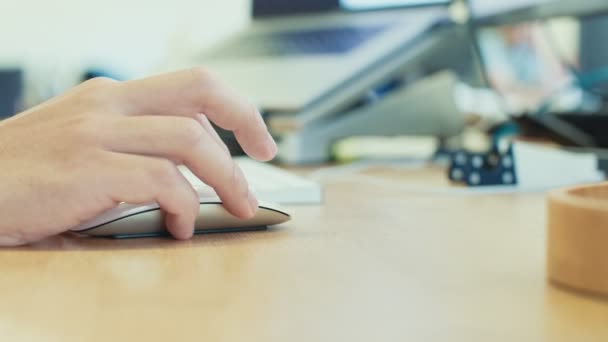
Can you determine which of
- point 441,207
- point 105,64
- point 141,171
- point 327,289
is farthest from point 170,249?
point 105,64

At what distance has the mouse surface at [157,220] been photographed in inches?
22.0

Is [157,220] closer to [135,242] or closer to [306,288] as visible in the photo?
[135,242]

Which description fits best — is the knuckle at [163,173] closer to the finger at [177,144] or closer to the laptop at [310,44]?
the finger at [177,144]

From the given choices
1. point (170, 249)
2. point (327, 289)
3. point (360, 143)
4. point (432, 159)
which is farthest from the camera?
point (360, 143)

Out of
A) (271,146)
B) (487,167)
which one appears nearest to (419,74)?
(487,167)

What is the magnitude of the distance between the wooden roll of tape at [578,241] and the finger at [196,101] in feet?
0.82

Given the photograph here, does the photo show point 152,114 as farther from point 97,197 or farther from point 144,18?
point 144,18

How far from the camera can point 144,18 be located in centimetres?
313

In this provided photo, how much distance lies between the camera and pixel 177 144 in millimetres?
531

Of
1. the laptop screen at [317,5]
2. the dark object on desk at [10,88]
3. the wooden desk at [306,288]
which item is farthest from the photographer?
the dark object on desk at [10,88]

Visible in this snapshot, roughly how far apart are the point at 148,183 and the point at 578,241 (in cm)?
28

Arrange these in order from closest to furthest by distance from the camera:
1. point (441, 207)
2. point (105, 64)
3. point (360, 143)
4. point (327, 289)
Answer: point (327, 289)
point (441, 207)
point (360, 143)
point (105, 64)

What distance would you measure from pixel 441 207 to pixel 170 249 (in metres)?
0.31

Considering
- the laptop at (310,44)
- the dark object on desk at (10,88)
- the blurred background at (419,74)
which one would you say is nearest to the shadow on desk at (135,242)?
the blurred background at (419,74)
